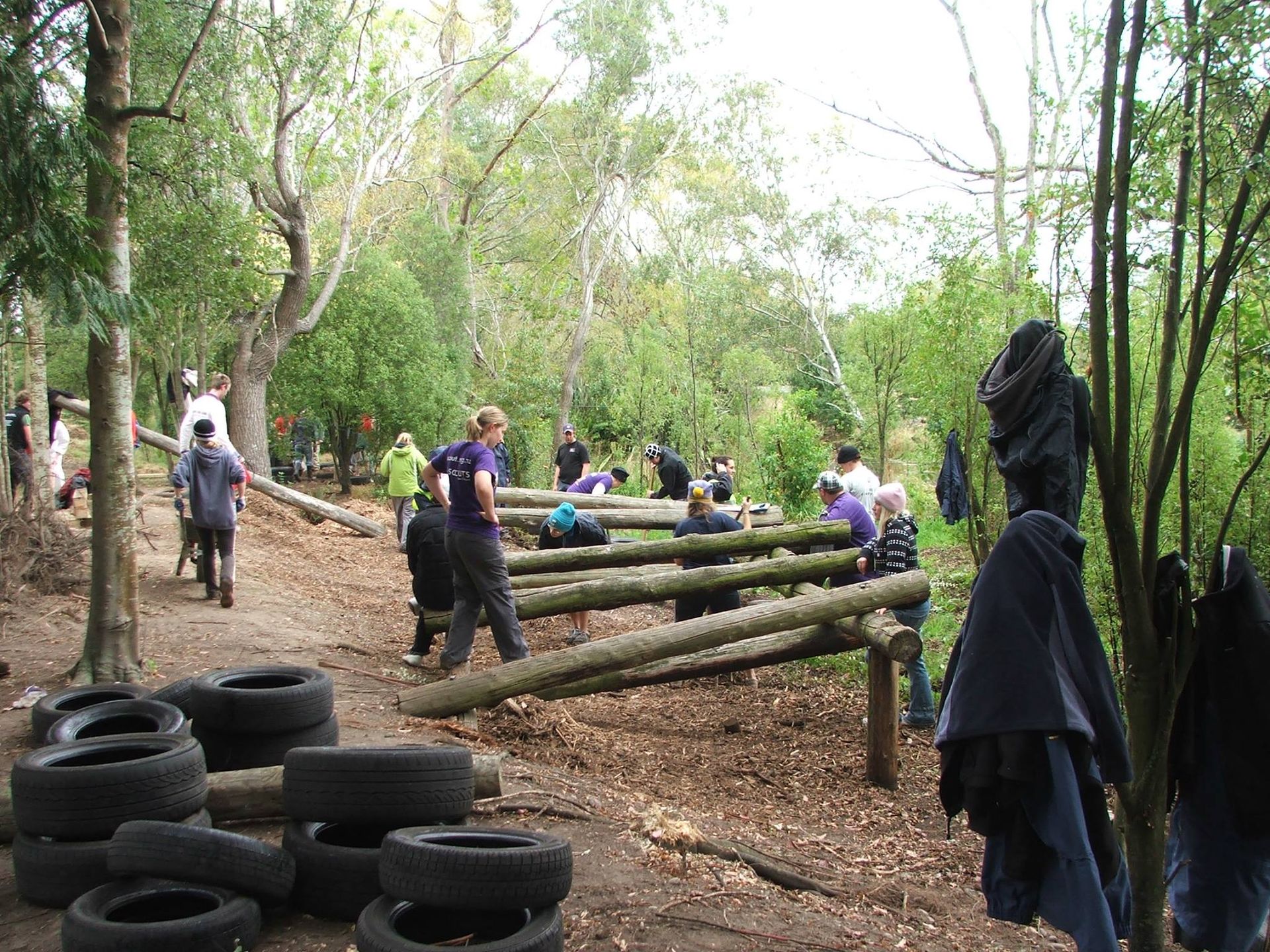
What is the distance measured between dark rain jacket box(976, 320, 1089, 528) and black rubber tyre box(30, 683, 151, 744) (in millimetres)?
4523

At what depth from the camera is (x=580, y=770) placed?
6.36m

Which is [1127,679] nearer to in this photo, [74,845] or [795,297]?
[74,845]

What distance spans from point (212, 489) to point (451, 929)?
268 inches

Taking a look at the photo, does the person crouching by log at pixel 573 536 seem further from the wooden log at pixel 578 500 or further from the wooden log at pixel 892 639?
the wooden log at pixel 892 639

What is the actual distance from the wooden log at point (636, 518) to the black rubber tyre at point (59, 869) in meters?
8.58

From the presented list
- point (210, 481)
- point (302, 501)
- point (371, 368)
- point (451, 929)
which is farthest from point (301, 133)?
point (451, 929)

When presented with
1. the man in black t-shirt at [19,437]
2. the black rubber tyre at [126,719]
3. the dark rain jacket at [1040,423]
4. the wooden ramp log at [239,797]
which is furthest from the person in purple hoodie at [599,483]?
the dark rain jacket at [1040,423]

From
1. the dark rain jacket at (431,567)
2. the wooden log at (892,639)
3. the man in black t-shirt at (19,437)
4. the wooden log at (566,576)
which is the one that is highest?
the man in black t-shirt at (19,437)

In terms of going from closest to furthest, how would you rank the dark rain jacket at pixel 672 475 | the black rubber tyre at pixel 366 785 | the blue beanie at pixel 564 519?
1. the black rubber tyre at pixel 366 785
2. the blue beanie at pixel 564 519
3. the dark rain jacket at pixel 672 475

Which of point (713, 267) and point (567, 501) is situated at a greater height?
point (713, 267)

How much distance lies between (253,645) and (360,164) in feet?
56.3

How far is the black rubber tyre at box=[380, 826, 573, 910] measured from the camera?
3.47m

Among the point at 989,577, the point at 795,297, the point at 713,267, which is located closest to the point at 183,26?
the point at 989,577

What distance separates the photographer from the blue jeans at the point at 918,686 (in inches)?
320
